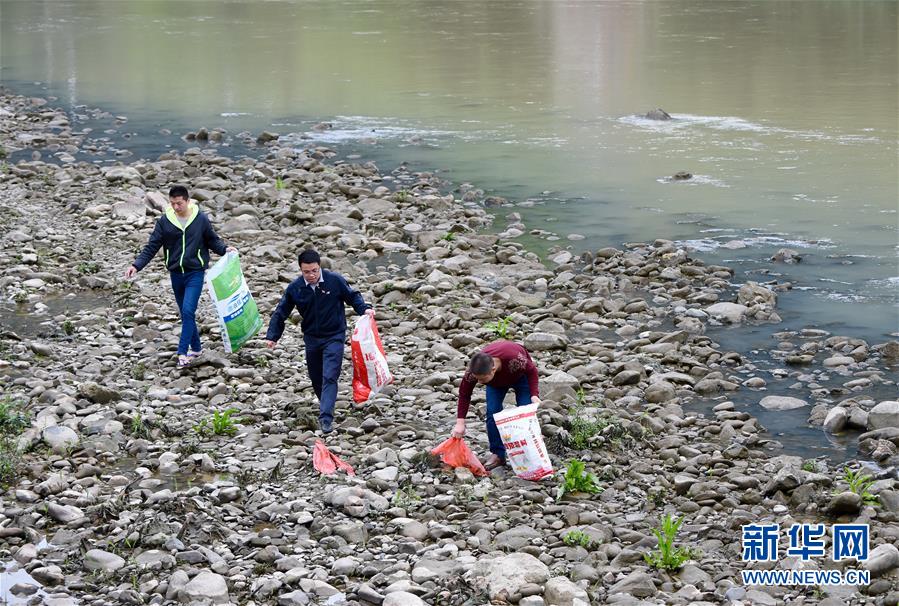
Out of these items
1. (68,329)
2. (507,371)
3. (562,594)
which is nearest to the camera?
(562,594)

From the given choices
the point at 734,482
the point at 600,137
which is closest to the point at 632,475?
the point at 734,482

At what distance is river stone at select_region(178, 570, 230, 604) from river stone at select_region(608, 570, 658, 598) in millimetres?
2611

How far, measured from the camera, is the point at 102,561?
8133mm

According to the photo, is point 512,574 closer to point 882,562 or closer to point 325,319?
point 882,562

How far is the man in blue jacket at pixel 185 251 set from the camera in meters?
12.2

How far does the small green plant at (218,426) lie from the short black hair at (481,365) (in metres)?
2.56

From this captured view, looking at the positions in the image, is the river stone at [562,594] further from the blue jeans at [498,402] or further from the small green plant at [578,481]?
the blue jeans at [498,402]

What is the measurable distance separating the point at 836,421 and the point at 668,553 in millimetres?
3782

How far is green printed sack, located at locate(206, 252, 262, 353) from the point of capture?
482 inches

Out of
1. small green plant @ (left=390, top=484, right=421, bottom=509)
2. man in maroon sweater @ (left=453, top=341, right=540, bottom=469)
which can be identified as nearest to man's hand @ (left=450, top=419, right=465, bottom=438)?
man in maroon sweater @ (left=453, top=341, right=540, bottom=469)

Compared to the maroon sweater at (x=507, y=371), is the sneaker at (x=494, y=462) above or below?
below

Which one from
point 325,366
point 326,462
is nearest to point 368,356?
point 325,366

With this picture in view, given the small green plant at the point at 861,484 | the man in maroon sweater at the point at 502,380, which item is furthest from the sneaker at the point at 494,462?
the small green plant at the point at 861,484

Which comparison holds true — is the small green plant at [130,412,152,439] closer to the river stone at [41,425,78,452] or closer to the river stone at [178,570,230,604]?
the river stone at [41,425,78,452]
